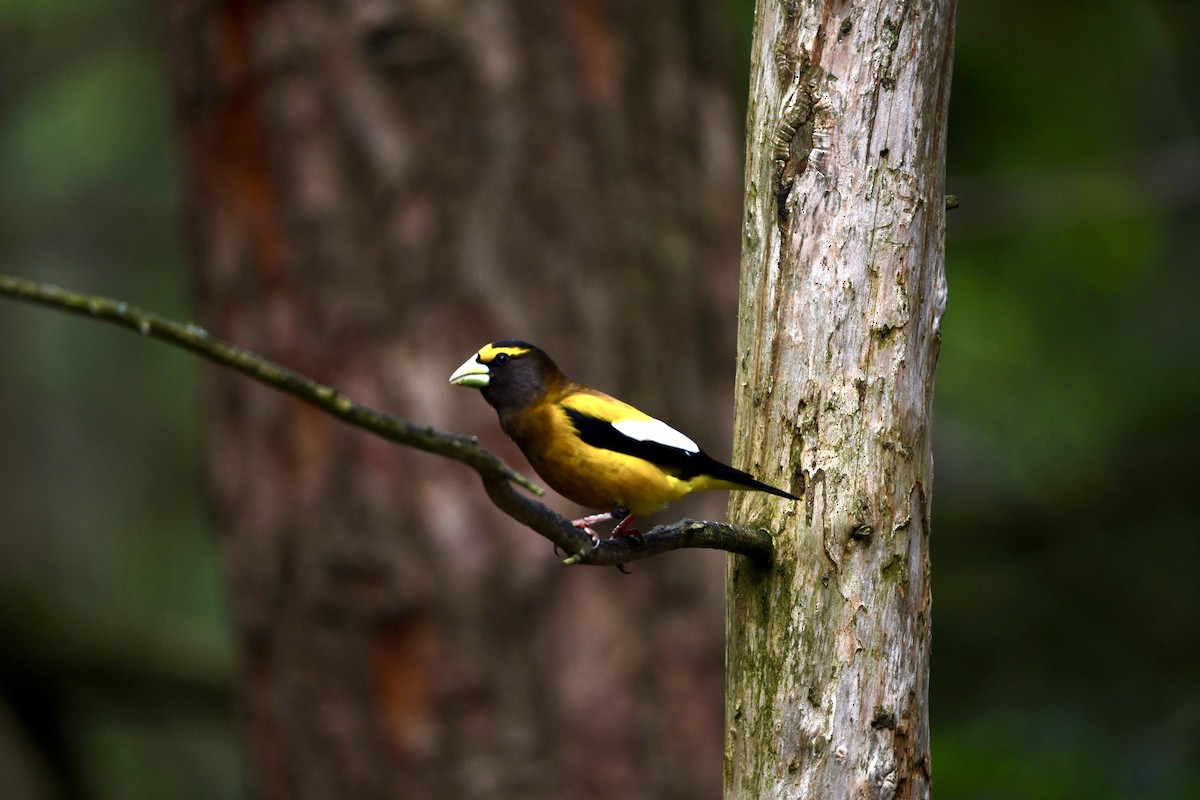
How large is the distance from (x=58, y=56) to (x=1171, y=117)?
7.73 metres

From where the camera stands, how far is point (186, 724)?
8320 mm

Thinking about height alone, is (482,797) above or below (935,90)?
below

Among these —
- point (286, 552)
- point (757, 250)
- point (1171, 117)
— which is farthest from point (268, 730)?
point (1171, 117)

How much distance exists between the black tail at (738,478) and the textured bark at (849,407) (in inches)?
5.5

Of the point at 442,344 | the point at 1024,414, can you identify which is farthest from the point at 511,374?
the point at 1024,414

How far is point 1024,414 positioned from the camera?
316 inches

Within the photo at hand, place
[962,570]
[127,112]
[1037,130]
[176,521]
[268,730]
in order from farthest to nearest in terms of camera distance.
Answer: [176,521]
[127,112]
[962,570]
[1037,130]
[268,730]

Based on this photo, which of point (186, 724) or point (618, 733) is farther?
point (186, 724)

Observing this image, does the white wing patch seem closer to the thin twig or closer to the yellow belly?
the yellow belly

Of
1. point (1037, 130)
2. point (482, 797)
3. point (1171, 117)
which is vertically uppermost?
point (1171, 117)

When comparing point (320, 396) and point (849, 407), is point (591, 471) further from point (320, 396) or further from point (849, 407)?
point (320, 396)

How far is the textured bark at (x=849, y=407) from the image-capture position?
247 cm

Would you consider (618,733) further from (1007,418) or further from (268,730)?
(1007,418)

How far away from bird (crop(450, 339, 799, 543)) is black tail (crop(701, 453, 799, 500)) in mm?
45
